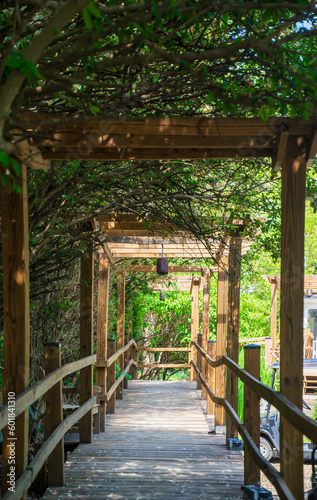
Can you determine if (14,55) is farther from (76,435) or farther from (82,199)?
(76,435)

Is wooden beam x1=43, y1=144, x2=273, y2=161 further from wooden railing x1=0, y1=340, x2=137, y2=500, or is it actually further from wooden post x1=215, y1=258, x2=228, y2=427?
wooden post x1=215, y1=258, x2=228, y2=427

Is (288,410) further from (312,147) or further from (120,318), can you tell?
(120,318)

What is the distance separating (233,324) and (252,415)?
2.03 meters

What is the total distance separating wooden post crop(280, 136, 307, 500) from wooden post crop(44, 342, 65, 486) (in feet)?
5.98

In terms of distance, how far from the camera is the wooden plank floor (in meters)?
4.36

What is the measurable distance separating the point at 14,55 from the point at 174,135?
5.81 feet

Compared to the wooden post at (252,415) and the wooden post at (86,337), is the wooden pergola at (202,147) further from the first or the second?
the wooden post at (86,337)

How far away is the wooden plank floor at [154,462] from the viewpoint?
436 centimetres

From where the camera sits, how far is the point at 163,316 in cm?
1739

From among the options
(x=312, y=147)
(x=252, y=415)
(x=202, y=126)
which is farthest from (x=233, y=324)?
(x=202, y=126)

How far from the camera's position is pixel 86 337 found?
20.5 ft

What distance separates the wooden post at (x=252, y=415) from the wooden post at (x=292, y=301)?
3.10 ft

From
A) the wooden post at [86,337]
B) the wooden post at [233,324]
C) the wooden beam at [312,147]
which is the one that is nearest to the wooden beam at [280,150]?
the wooden beam at [312,147]

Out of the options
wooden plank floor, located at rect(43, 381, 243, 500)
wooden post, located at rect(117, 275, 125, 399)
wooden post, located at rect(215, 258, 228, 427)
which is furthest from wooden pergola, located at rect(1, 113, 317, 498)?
wooden post, located at rect(117, 275, 125, 399)
